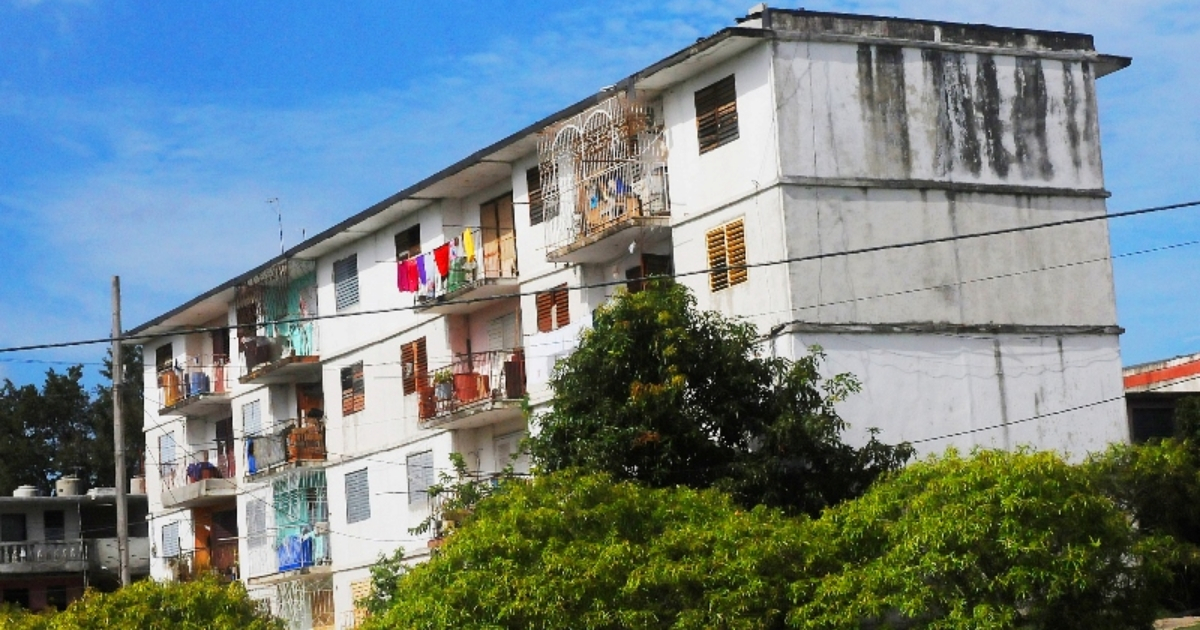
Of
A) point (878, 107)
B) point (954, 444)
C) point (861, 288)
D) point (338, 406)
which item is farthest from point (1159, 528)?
point (338, 406)

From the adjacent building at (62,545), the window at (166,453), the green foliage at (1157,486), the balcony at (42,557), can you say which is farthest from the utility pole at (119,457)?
the balcony at (42,557)

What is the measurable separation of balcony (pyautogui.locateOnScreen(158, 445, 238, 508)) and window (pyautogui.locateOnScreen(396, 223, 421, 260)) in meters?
11.6

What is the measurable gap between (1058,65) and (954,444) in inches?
313

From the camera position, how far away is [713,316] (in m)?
35.0

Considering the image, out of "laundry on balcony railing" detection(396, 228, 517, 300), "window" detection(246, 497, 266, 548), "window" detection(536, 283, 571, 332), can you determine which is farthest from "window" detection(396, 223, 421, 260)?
"window" detection(246, 497, 266, 548)

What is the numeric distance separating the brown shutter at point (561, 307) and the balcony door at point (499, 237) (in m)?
1.93

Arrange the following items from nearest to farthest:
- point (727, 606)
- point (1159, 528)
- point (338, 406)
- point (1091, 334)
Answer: point (727, 606) < point (1159, 528) < point (1091, 334) < point (338, 406)

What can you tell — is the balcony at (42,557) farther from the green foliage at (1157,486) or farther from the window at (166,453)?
the green foliage at (1157,486)

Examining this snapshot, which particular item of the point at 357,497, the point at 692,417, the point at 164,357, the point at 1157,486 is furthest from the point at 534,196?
the point at 164,357

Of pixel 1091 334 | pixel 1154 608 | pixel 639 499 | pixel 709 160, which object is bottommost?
pixel 1154 608

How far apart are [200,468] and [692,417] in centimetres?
2789

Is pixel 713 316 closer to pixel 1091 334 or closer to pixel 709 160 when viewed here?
pixel 709 160

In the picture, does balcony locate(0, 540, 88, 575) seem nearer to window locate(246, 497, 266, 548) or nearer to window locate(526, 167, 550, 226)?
window locate(246, 497, 266, 548)

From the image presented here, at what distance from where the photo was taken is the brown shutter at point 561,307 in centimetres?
4184
